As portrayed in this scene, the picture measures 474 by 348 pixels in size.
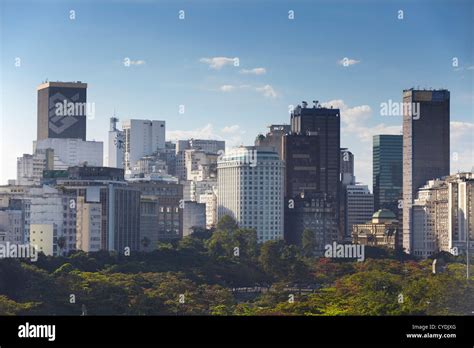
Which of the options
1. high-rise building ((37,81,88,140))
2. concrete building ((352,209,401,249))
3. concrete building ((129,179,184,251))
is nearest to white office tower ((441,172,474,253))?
concrete building ((352,209,401,249))

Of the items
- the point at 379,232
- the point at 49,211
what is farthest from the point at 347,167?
the point at 49,211

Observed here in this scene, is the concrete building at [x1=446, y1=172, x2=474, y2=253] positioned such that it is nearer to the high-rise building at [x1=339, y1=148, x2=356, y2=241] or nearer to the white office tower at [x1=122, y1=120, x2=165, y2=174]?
the high-rise building at [x1=339, y1=148, x2=356, y2=241]

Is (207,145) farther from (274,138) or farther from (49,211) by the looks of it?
(49,211)

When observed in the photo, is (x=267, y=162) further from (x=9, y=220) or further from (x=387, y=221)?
(x=9, y=220)

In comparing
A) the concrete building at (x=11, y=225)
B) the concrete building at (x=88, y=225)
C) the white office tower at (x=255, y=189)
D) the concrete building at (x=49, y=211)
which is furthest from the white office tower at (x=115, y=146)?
the concrete building at (x=11, y=225)
